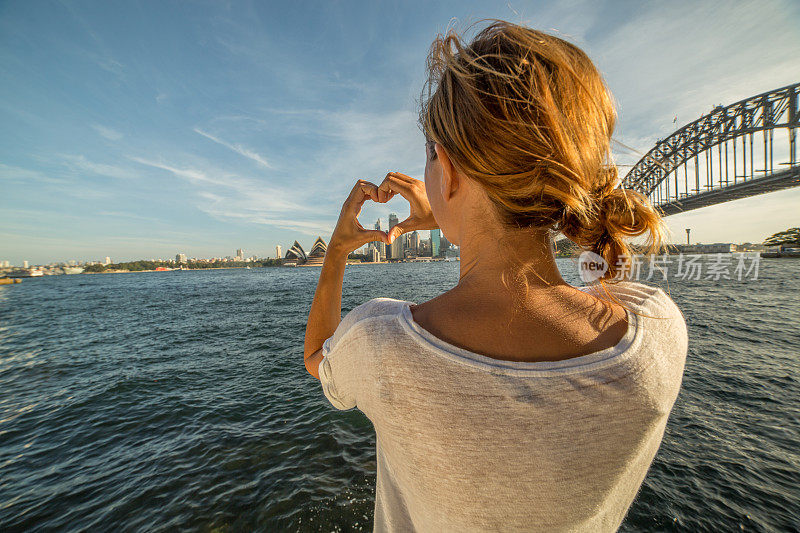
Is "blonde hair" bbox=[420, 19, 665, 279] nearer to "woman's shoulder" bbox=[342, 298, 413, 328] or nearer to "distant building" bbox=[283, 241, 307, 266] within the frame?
"woman's shoulder" bbox=[342, 298, 413, 328]

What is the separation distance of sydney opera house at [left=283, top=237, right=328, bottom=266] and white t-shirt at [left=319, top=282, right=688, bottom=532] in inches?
3779

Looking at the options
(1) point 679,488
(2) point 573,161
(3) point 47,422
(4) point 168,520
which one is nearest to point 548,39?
(2) point 573,161

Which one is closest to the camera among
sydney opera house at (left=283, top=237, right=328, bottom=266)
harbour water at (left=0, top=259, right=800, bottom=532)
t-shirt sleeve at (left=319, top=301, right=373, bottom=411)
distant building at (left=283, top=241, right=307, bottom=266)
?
t-shirt sleeve at (left=319, top=301, right=373, bottom=411)

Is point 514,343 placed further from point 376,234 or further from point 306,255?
point 306,255

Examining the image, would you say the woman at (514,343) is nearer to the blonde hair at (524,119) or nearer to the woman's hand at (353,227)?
the blonde hair at (524,119)

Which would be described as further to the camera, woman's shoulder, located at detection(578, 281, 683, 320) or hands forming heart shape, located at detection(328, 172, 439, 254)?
hands forming heart shape, located at detection(328, 172, 439, 254)

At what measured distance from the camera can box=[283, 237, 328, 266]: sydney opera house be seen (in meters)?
97.6

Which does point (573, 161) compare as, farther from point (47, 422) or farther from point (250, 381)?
point (47, 422)

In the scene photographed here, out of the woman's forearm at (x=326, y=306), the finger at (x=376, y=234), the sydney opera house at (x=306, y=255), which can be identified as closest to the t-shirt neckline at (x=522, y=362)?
the woman's forearm at (x=326, y=306)

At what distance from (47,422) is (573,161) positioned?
11982mm

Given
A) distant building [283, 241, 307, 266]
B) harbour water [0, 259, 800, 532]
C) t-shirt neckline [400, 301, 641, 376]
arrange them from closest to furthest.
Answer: t-shirt neckline [400, 301, 641, 376], harbour water [0, 259, 800, 532], distant building [283, 241, 307, 266]

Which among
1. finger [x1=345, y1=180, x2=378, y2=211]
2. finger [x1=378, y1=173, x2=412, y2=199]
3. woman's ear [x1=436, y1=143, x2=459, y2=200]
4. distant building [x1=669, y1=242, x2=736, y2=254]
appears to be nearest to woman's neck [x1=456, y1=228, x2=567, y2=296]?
woman's ear [x1=436, y1=143, x2=459, y2=200]

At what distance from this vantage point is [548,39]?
94 cm

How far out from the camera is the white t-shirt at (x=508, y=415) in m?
0.69
